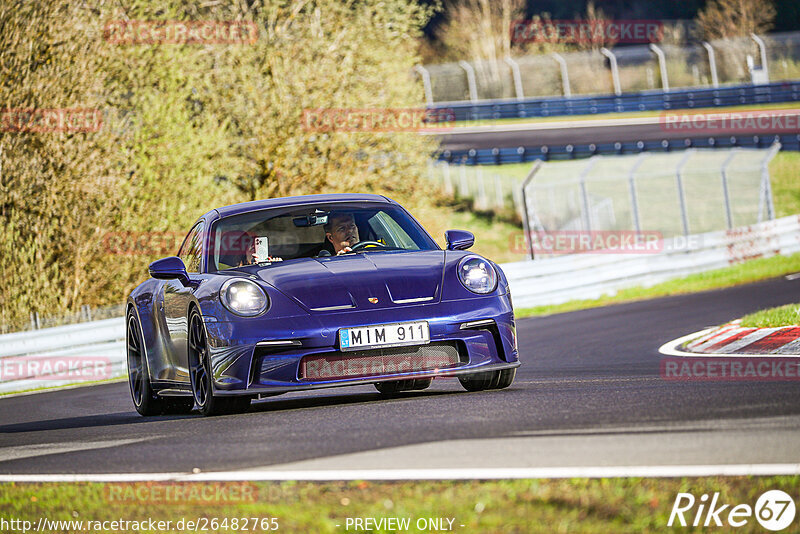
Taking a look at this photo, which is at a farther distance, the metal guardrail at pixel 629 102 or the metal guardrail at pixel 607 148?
the metal guardrail at pixel 629 102

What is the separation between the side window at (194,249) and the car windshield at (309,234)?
19 cm

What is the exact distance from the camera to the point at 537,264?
19.3 metres

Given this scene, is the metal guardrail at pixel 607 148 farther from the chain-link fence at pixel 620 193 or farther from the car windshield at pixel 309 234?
the car windshield at pixel 309 234

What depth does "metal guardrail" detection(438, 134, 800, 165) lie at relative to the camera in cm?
3669

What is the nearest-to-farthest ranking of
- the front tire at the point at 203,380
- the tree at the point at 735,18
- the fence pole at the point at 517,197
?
the front tire at the point at 203,380, the fence pole at the point at 517,197, the tree at the point at 735,18

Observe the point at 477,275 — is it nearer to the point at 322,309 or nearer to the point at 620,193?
the point at 322,309

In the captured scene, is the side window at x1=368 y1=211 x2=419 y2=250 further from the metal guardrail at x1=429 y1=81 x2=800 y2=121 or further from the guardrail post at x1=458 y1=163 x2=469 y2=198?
the metal guardrail at x1=429 y1=81 x2=800 y2=121

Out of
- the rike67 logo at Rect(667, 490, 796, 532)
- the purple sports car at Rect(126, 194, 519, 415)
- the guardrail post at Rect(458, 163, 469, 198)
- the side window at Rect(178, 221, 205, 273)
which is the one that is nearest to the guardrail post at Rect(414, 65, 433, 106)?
the guardrail post at Rect(458, 163, 469, 198)

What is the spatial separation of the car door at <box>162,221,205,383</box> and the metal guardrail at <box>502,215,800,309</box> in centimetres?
1025

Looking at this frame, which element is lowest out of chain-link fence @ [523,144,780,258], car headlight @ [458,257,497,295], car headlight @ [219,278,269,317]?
chain-link fence @ [523,144,780,258]

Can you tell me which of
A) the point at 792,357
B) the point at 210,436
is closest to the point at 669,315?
the point at 792,357

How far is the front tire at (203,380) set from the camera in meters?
7.64

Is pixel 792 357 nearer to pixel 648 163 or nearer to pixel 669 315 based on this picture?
pixel 669 315

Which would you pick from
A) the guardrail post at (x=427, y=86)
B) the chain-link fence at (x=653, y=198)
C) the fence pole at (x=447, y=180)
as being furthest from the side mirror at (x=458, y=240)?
the guardrail post at (x=427, y=86)
